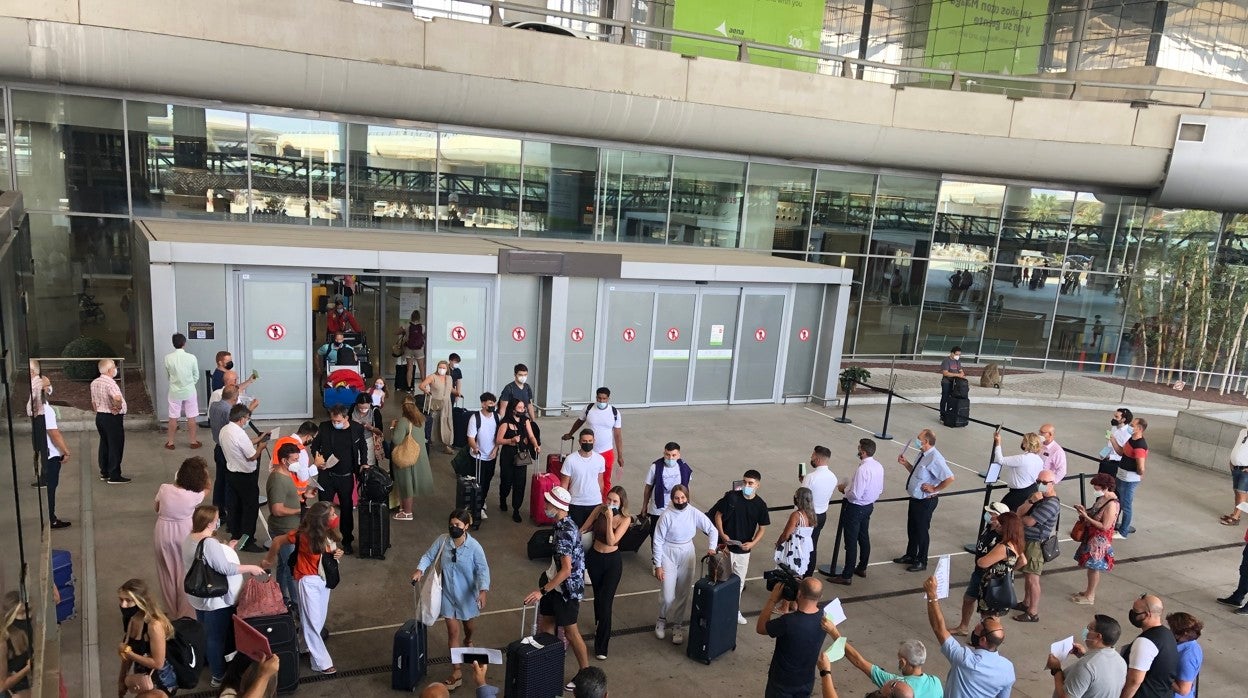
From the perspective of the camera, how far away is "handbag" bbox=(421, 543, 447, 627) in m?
6.36

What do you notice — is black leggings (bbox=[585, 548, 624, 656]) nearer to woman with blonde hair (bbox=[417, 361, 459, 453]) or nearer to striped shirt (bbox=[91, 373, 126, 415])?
woman with blonde hair (bbox=[417, 361, 459, 453])

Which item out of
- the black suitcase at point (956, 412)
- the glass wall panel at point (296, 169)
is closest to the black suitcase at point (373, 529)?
the glass wall panel at point (296, 169)

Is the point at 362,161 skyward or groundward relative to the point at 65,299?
skyward

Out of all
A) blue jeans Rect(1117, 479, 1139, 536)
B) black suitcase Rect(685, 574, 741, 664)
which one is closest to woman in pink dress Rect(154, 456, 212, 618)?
black suitcase Rect(685, 574, 741, 664)

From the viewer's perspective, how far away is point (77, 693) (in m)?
6.06

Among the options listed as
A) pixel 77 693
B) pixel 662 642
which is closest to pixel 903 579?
pixel 662 642

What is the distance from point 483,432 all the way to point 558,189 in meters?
10.1

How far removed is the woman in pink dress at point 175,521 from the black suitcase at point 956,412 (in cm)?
1454

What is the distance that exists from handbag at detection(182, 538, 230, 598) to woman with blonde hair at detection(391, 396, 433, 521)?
348 cm

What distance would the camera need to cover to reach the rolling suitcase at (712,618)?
7.14m

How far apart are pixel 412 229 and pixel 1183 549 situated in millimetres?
14711

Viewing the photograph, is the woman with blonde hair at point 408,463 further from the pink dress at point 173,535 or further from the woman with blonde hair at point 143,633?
the woman with blonde hair at point 143,633

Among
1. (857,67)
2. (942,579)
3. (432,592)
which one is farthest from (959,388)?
(432,592)

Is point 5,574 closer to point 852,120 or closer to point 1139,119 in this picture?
point 852,120
